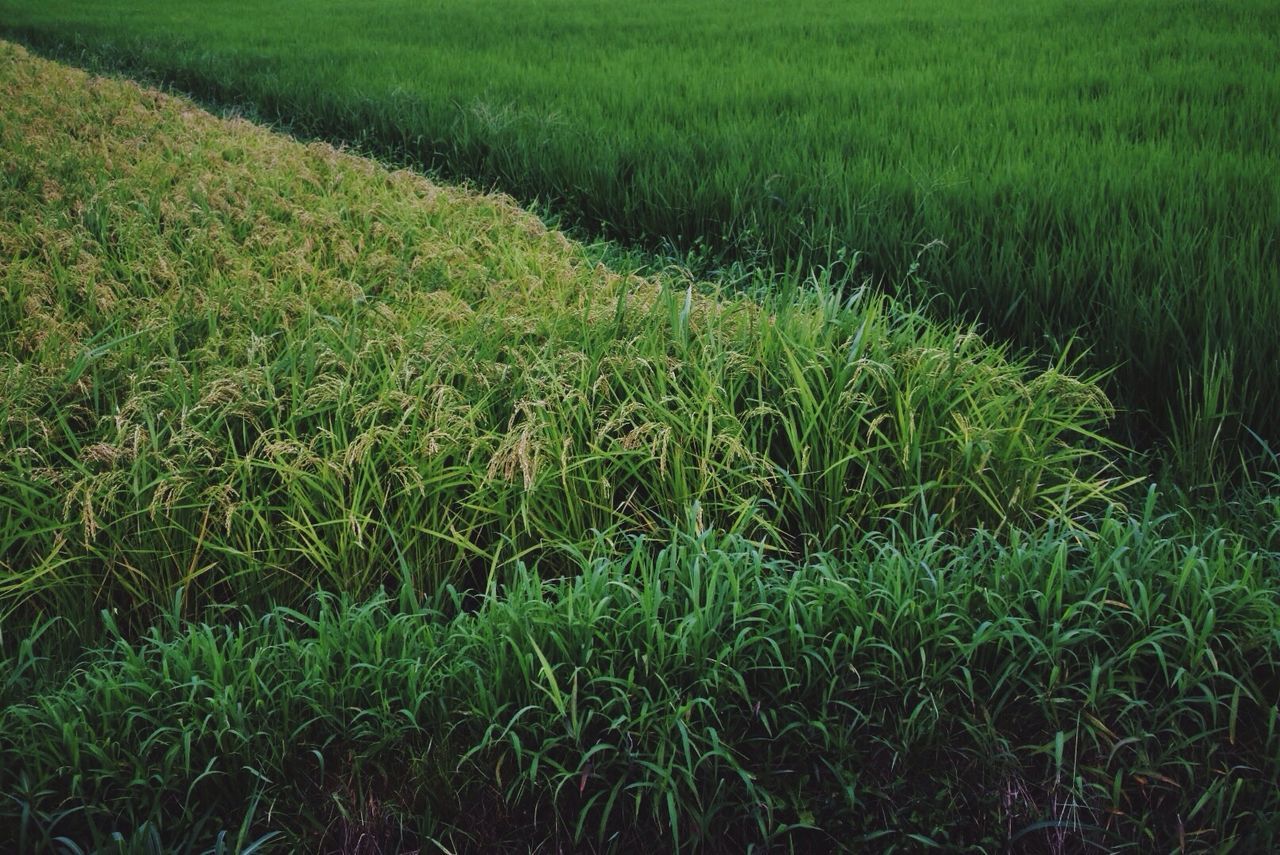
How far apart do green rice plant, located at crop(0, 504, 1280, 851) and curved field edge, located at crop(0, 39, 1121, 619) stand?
30 cm

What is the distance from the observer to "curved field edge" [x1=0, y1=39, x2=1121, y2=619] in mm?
2223

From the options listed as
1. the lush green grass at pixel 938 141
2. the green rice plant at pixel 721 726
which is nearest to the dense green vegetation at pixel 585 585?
the green rice plant at pixel 721 726

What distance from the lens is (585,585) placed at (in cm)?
193

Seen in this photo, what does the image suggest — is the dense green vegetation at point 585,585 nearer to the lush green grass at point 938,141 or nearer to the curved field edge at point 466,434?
the curved field edge at point 466,434

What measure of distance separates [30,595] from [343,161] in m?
3.67

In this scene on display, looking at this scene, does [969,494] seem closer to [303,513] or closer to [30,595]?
[303,513]

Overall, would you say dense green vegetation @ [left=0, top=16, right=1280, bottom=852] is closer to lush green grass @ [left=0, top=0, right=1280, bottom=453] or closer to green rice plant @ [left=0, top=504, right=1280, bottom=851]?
green rice plant @ [left=0, top=504, right=1280, bottom=851]

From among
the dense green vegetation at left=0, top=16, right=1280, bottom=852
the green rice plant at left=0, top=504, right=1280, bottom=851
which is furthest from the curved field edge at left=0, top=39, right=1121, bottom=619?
the green rice plant at left=0, top=504, right=1280, bottom=851

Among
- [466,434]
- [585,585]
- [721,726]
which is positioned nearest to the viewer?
[721,726]

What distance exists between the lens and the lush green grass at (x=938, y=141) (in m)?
2.89

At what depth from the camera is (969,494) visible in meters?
2.32

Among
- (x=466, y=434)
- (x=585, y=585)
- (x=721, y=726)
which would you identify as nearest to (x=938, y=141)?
(x=466, y=434)

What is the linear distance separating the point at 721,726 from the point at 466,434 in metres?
1.00

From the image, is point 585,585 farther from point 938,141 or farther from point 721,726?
point 938,141
